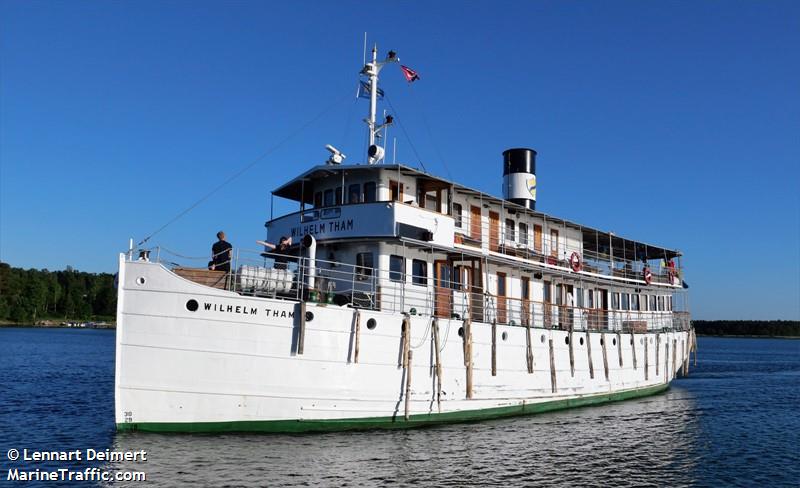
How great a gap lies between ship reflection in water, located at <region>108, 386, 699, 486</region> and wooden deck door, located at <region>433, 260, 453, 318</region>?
3.71m

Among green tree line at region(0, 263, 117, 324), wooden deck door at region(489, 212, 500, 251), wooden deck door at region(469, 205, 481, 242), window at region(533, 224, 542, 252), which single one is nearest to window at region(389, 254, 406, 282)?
wooden deck door at region(469, 205, 481, 242)

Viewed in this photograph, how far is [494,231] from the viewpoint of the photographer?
82.4 ft

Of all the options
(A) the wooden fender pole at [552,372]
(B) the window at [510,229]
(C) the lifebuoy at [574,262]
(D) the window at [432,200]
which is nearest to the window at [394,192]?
(D) the window at [432,200]

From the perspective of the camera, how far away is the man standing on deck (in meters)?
17.2

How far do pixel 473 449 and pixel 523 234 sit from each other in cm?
1225

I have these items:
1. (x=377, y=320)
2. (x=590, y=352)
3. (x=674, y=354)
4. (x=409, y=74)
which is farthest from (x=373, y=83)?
(x=674, y=354)

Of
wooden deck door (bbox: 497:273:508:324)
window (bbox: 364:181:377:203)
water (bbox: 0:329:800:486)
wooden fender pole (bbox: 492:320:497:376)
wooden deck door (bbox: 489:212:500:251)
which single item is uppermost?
window (bbox: 364:181:377:203)

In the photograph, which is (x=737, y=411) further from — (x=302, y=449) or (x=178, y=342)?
(x=178, y=342)

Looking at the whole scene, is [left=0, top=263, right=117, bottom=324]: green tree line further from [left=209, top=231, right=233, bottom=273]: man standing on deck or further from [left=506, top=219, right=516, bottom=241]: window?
[left=209, top=231, right=233, bottom=273]: man standing on deck

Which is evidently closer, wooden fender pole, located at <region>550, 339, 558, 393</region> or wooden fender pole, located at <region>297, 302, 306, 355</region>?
wooden fender pole, located at <region>297, 302, 306, 355</region>

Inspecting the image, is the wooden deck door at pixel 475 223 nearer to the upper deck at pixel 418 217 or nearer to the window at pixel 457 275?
the upper deck at pixel 418 217

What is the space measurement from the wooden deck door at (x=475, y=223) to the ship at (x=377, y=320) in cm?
6

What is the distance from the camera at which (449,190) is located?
22.3 metres

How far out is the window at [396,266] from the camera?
20.1 m
